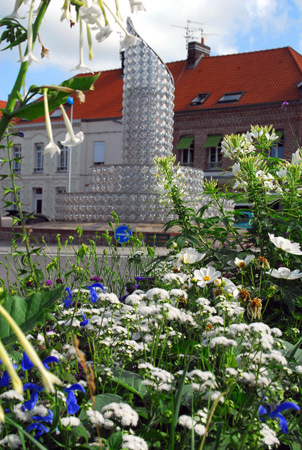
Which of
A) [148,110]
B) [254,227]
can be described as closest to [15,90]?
[254,227]

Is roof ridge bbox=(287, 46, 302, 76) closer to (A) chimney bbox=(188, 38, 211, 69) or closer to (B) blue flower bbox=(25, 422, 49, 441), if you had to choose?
(A) chimney bbox=(188, 38, 211, 69)

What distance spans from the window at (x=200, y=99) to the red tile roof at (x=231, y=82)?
0.26 metres

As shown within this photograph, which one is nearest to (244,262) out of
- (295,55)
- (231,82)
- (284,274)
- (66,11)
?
(284,274)

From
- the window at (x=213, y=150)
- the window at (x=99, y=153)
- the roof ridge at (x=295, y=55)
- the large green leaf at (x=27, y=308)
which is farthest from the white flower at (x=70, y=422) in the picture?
the window at (x=99, y=153)

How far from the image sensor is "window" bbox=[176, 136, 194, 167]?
33.3 meters

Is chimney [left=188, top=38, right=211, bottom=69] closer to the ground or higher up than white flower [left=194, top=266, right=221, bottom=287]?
higher up

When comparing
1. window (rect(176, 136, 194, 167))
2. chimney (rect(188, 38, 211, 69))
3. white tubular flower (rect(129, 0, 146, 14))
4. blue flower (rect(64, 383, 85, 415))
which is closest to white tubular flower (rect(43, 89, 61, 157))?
white tubular flower (rect(129, 0, 146, 14))

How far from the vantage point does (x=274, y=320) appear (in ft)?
9.04

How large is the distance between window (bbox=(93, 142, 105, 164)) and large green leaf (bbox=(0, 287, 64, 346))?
1390 inches

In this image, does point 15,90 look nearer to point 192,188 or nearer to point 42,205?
point 192,188

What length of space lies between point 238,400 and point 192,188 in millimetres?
18004

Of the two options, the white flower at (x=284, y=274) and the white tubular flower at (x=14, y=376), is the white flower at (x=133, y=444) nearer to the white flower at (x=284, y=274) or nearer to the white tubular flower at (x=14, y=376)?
the white tubular flower at (x=14, y=376)

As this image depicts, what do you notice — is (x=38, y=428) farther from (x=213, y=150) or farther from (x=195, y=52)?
(x=195, y=52)

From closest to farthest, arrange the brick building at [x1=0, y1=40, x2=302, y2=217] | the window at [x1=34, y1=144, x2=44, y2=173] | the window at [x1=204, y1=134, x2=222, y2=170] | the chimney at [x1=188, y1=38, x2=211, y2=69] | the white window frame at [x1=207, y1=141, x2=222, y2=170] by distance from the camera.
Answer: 1. the brick building at [x1=0, y1=40, x2=302, y2=217]
2. the window at [x1=204, y1=134, x2=222, y2=170]
3. the white window frame at [x1=207, y1=141, x2=222, y2=170]
4. the chimney at [x1=188, y1=38, x2=211, y2=69]
5. the window at [x1=34, y1=144, x2=44, y2=173]
